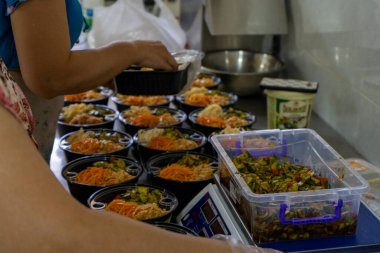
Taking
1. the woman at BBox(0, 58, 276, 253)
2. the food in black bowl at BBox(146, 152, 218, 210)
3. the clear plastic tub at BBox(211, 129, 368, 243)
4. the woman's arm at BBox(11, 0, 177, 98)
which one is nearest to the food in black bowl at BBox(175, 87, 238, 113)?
the food in black bowl at BBox(146, 152, 218, 210)

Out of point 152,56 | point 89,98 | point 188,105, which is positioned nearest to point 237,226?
point 152,56

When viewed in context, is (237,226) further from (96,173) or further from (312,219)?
(96,173)

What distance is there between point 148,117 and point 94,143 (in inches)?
12.7

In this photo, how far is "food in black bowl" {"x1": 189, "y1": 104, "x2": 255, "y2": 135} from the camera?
2010mm

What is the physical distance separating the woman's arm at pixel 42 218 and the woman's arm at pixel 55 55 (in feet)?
1.74

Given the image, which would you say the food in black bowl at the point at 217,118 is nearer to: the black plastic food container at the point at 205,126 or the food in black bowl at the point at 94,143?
the black plastic food container at the point at 205,126

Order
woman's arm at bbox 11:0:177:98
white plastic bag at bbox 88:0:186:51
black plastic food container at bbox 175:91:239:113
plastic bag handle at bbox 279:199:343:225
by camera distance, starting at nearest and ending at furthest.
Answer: plastic bag handle at bbox 279:199:343:225
woman's arm at bbox 11:0:177:98
black plastic food container at bbox 175:91:239:113
white plastic bag at bbox 88:0:186:51

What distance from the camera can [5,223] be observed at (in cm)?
66

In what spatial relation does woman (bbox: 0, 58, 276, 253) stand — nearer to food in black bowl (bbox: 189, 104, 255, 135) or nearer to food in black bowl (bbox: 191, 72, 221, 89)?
food in black bowl (bbox: 189, 104, 255, 135)

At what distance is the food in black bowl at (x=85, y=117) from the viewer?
2.03 metres

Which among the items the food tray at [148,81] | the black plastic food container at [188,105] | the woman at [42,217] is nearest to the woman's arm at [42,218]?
the woman at [42,217]

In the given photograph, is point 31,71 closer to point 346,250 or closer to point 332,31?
point 346,250

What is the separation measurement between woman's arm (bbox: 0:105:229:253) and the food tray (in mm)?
1040

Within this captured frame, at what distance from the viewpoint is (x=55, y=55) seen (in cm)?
129
